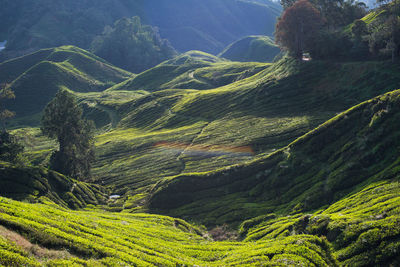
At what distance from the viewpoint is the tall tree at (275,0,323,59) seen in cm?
15075

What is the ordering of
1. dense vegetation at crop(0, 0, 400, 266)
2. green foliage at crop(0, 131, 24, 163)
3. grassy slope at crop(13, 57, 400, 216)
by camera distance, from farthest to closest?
grassy slope at crop(13, 57, 400, 216), green foliage at crop(0, 131, 24, 163), dense vegetation at crop(0, 0, 400, 266)

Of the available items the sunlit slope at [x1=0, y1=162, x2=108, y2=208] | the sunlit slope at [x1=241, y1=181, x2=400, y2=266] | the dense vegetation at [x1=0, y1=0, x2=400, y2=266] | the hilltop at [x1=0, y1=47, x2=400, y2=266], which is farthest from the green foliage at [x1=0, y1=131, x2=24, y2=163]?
the sunlit slope at [x1=241, y1=181, x2=400, y2=266]

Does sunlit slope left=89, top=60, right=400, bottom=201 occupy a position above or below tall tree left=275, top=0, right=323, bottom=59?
below

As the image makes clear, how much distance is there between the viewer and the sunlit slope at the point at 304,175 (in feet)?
186

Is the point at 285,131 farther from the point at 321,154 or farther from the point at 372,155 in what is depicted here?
the point at 372,155

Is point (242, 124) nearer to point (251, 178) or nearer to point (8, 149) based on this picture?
point (251, 178)

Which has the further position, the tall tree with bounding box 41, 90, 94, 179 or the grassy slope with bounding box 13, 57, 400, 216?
the grassy slope with bounding box 13, 57, 400, 216

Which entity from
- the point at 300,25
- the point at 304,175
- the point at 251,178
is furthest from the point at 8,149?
the point at 300,25

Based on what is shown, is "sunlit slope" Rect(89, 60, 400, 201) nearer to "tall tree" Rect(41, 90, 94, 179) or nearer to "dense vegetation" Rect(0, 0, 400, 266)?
"dense vegetation" Rect(0, 0, 400, 266)

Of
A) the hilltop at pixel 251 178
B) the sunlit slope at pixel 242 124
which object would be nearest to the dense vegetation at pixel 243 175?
the hilltop at pixel 251 178

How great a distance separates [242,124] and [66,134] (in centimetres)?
7396

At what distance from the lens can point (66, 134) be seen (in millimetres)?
105875

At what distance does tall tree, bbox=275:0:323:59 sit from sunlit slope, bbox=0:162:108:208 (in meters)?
126

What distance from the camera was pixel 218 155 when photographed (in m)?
113
